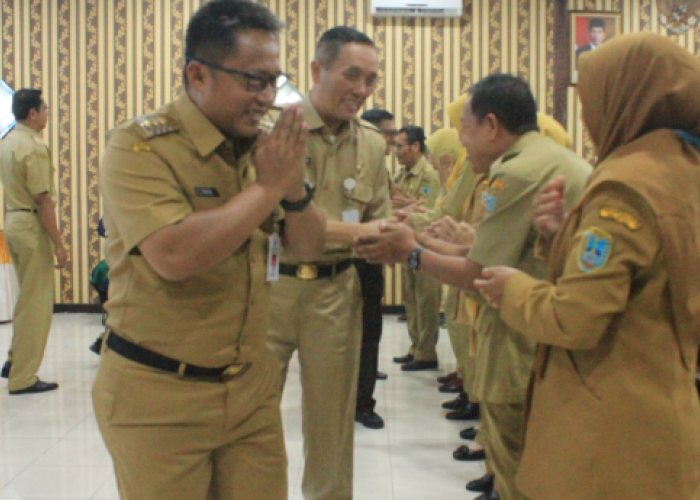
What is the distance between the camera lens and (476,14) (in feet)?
24.7

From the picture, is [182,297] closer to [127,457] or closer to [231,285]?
[231,285]

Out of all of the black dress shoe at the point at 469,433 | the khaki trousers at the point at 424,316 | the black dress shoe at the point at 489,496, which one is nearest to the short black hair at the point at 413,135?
the khaki trousers at the point at 424,316

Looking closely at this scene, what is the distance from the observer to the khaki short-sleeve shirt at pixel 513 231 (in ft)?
6.49

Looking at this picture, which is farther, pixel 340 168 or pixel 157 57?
pixel 157 57

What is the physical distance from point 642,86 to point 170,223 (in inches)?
37.1

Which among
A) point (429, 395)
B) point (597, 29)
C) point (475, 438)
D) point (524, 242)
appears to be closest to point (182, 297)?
point (524, 242)

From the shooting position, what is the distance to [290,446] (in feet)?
12.0

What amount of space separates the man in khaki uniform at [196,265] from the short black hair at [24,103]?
12.1 ft

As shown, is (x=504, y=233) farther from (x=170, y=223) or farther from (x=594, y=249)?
(x=170, y=223)

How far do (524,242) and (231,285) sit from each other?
88 cm

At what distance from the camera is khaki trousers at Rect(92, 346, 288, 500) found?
144cm

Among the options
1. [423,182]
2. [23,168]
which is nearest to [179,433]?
[23,168]

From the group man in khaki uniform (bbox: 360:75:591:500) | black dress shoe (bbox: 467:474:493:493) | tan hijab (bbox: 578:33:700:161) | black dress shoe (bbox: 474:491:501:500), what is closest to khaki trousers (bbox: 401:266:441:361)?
black dress shoe (bbox: 467:474:493:493)

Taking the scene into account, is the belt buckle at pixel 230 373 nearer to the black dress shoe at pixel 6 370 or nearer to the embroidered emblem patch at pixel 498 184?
the embroidered emblem patch at pixel 498 184
